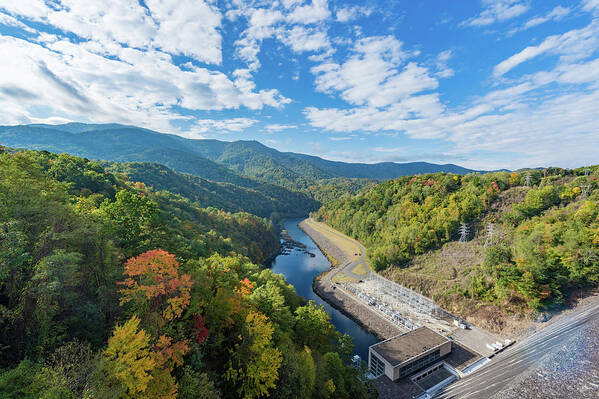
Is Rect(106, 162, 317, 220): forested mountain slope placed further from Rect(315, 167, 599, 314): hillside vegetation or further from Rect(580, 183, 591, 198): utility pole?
Rect(580, 183, 591, 198): utility pole

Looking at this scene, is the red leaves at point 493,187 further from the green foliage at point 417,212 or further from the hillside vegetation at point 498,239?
the hillside vegetation at point 498,239

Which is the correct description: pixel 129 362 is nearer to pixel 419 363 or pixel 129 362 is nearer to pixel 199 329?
pixel 199 329

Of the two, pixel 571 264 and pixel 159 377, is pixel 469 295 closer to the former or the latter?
pixel 571 264

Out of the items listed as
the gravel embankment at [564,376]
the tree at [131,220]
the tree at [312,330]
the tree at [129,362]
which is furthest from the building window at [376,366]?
the tree at [131,220]

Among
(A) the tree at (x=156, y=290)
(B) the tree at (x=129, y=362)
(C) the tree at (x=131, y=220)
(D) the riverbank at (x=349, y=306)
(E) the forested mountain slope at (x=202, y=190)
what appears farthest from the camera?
(E) the forested mountain slope at (x=202, y=190)

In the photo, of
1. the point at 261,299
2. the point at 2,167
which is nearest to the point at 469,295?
the point at 261,299

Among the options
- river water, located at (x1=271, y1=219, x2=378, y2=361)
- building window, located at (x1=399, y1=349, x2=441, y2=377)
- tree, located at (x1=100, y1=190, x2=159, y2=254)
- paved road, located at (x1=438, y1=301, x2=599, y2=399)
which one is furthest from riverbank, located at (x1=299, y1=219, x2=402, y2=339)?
tree, located at (x1=100, y1=190, x2=159, y2=254)
